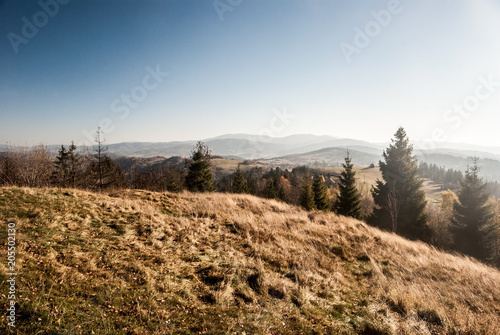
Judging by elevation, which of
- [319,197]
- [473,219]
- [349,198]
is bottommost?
[319,197]

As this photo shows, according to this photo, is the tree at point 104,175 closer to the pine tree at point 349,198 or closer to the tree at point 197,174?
the tree at point 197,174

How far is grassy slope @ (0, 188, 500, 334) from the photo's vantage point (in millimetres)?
3629

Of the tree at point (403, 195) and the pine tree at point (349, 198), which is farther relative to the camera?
the pine tree at point (349, 198)

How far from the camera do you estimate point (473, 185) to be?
1030 inches

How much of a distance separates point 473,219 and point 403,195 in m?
9.07

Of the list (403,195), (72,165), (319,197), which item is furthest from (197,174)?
(403,195)

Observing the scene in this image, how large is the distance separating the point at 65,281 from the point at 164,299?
177 centimetres

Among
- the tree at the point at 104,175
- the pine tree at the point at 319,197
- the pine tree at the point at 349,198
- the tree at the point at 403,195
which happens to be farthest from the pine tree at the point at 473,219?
the tree at the point at 104,175

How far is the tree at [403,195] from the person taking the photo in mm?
24814

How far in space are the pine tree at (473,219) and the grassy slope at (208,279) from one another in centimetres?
→ 2504

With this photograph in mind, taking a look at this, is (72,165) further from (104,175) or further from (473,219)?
(473,219)

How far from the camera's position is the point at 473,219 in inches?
1009

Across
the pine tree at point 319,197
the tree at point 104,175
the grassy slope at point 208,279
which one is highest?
the grassy slope at point 208,279

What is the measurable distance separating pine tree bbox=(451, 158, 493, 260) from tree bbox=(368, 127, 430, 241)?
5.26 metres
